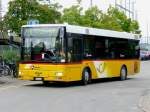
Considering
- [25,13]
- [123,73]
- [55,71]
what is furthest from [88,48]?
[25,13]

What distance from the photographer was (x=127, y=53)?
3098cm

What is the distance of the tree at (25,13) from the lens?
117ft

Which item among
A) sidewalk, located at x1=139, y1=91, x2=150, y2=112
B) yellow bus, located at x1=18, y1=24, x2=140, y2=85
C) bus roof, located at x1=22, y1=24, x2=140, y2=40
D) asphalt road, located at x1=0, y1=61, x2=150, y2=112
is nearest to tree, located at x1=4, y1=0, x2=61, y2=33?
bus roof, located at x1=22, y1=24, x2=140, y2=40

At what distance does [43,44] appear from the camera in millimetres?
23922

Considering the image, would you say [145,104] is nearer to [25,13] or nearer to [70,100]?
[70,100]

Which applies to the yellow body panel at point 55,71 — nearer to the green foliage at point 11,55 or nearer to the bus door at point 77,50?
the bus door at point 77,50

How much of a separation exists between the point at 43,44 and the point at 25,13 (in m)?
12.6

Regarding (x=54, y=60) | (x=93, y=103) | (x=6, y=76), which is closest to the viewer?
(x=93, y=103)

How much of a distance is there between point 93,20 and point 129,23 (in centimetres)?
1352

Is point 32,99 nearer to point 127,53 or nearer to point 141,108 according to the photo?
point 141,108

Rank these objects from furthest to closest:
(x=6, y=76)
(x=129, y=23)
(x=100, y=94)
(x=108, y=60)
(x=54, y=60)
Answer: (x=129, y=23) → (x=6, y=76) → (x=108, y=60) → (x=54, y=60) → (x=100, y=94)

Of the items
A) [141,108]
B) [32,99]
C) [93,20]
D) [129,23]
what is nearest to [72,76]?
[32,99]

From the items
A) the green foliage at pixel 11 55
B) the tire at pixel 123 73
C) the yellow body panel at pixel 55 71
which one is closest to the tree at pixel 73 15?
the green foliage at pixel 11 55

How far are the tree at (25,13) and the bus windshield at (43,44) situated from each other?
11121mm
